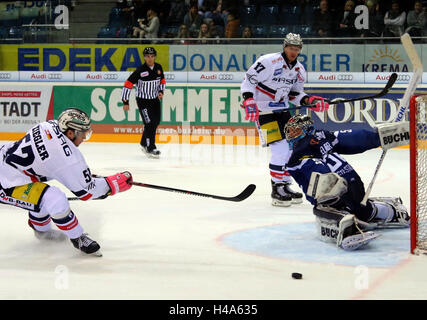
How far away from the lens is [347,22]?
11.1 meters

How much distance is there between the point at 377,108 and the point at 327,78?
844 millimetres

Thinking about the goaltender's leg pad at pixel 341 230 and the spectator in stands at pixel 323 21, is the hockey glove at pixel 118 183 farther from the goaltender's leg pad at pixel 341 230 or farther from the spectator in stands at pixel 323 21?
the spectator in stands at pixel 323 21

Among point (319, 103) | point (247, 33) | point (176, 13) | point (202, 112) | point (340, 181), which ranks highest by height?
point (176, 13)

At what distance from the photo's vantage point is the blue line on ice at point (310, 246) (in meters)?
4.30

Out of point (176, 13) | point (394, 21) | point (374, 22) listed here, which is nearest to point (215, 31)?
point (176, 13)

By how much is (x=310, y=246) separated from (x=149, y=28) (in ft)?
26.8

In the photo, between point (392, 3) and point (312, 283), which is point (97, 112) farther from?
point (312, 283)

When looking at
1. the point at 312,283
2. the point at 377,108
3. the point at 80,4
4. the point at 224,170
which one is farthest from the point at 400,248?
the point at 80,4

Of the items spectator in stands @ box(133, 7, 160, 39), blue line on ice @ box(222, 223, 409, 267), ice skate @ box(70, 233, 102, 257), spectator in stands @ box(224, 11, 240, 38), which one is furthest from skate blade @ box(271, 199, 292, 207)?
spectator in stands @ box(133, 7, 160, 39)

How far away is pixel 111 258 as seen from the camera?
437 cm

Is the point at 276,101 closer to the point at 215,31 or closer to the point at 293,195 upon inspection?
the point at 293,195

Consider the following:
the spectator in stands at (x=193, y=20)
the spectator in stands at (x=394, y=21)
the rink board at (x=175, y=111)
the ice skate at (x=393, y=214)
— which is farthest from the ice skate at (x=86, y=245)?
the spectator in stands at (x=193, y=20)

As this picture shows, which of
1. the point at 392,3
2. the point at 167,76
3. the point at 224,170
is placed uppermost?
the point at 392,3

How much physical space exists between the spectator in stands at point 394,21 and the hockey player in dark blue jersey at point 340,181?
20.1ft
